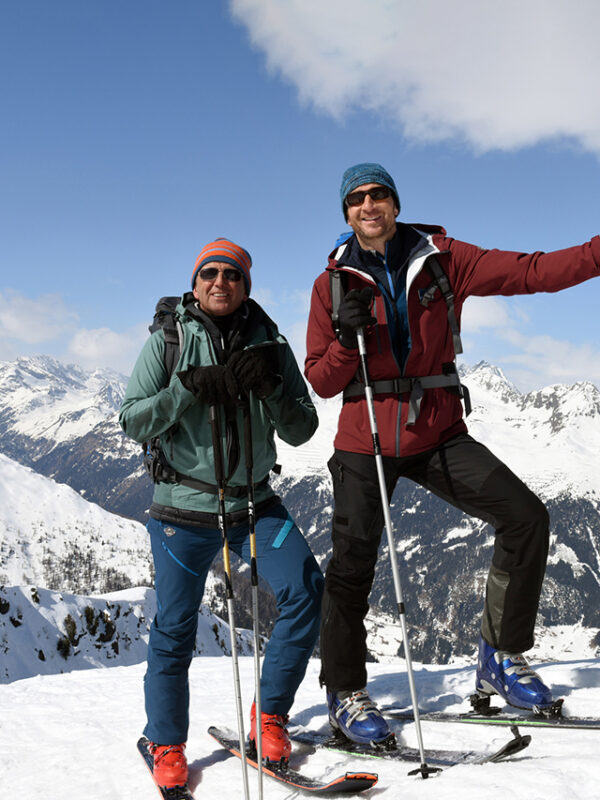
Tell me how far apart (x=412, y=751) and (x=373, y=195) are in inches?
194

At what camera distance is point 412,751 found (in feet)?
17.0

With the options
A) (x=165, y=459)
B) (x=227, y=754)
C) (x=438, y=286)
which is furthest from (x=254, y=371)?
(x=227, y=754)

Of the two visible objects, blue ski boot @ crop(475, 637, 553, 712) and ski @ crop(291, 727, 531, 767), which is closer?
ski @ crop(291, 727, 531, 767)

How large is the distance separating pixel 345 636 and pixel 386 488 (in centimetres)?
144

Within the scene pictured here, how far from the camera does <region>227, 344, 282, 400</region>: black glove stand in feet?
17.4

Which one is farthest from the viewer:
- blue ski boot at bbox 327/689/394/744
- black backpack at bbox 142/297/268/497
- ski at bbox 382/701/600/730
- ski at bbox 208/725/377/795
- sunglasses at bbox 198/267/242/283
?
sunglasses at bbox 198/267/242/283

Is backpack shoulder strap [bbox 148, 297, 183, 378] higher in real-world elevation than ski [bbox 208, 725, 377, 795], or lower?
higher

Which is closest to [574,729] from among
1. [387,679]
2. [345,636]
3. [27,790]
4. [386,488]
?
[345,636]

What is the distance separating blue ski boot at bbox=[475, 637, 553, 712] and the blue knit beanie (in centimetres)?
432

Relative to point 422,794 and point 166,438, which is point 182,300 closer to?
point 166,438

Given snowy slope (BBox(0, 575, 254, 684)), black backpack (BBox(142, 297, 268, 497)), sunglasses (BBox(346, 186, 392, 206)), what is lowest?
snowy slope (BBox(0, 575, 254, 684))

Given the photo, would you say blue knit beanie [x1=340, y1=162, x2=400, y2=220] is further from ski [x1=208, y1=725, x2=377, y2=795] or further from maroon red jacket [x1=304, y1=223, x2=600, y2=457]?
ski [x1=208, y1=725, x2=377, y2=795]

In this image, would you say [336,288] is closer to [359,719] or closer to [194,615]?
[194,615]

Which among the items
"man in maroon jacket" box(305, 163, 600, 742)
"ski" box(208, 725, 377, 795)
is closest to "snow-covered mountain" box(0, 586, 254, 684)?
"ski" box(208, 725, 377, 795)
